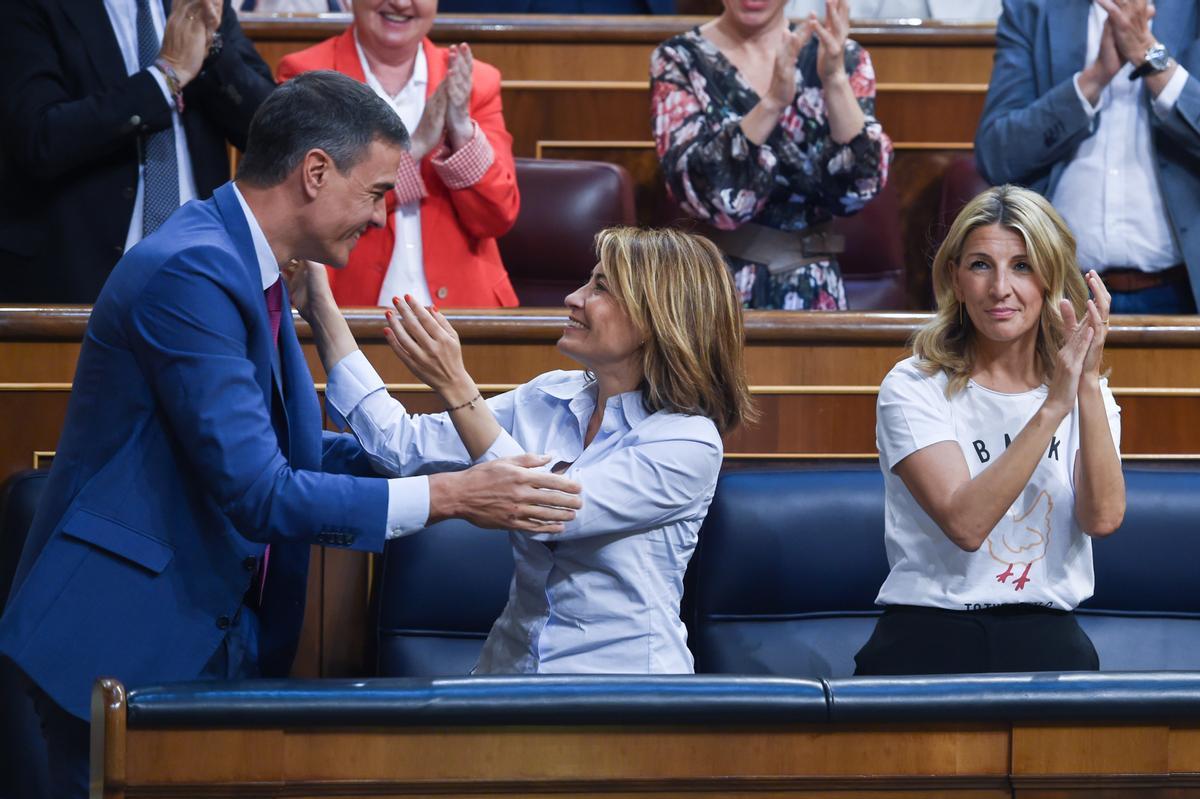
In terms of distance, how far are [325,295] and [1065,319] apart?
95cm

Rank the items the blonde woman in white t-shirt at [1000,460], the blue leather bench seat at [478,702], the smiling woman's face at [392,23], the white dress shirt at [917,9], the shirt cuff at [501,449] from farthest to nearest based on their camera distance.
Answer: the white dress shirt at [917,9] < the smiling woman's face at [392,23] < the blonde woman in white t-shirt at [1000,460] < the shirt cuff at [501,449] < the blue leather bench seat at [478,702]

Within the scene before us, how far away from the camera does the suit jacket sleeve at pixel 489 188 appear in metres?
2.84

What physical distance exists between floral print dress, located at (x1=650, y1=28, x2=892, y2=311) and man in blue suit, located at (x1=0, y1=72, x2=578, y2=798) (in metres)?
1.29

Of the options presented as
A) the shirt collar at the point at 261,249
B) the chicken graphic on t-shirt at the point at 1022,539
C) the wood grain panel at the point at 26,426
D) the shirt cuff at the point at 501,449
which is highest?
the shirt collar at the point at 261,249

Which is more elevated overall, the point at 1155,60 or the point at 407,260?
the point at 1155,60

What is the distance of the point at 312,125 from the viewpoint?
1653 mm

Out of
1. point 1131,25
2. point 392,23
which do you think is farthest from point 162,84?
point 1131,25

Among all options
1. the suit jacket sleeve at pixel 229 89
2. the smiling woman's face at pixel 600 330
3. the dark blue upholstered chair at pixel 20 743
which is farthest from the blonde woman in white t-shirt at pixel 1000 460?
the suit jacket sleeve at pixel 229 89

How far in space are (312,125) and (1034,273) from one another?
3.37 feet

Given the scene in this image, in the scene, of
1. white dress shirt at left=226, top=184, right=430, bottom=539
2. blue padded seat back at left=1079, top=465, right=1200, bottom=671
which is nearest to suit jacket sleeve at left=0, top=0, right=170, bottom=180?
white dress shirt at left=226, top=184, right=430, bottom=539

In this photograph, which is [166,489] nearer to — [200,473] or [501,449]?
[200,473]

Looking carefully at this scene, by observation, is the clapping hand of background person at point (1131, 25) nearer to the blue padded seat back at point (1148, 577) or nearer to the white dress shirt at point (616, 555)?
the blue padded seat back at point (1148, 577)

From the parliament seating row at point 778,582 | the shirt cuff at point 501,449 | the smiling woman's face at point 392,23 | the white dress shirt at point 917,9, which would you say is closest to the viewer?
the shirt cuff at point 501,449

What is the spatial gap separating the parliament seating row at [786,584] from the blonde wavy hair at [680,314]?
1.58 feet
